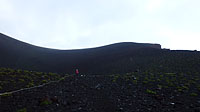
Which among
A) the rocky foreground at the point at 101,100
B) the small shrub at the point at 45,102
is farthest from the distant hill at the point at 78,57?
the small shrub at the point at 45,102

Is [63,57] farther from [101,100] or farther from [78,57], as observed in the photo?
[101,100]

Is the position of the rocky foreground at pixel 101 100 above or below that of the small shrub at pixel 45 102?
below

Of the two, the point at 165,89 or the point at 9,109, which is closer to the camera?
the point at 9,109

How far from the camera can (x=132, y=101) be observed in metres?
11.7

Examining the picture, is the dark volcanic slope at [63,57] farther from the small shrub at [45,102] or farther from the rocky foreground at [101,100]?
the small shrub at [45,102]

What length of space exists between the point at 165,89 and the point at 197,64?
57.5 ft

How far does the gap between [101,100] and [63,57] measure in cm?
4259

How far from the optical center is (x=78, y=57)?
168 feet

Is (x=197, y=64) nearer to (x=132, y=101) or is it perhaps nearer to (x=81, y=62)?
(x=132, y=101)

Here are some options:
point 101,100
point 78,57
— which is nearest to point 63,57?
point 78,57

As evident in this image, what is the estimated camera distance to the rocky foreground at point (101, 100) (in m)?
10.3

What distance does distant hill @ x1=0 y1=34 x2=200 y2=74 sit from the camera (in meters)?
37.2

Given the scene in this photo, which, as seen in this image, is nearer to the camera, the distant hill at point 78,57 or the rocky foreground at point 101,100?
the rocky foreground at point 101,100

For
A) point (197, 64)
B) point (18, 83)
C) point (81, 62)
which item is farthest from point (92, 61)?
point (18, 83)
